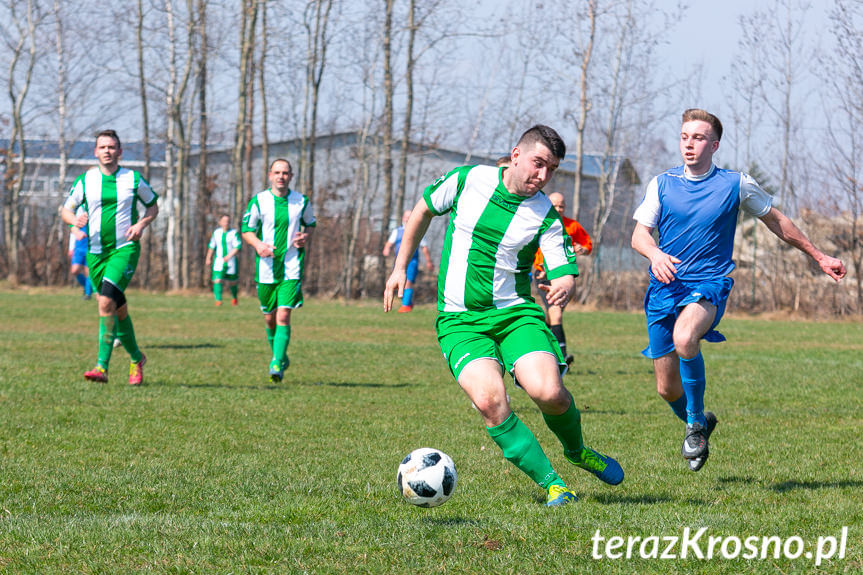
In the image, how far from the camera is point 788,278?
26062mm

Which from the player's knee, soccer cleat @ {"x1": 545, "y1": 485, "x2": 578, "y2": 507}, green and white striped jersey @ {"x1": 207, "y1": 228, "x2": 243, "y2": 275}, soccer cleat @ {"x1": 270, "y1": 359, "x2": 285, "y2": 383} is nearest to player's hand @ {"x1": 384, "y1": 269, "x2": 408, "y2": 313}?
soccer cleat @ {"x1": 545, "y1": 485, "x2": 578, "y2": 507}

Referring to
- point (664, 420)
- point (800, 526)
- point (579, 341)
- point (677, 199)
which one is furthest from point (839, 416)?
point (579, 341)

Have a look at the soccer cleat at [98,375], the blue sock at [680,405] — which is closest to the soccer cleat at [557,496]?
the blue sock at [680,405]

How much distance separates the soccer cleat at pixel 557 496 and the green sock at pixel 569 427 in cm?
30

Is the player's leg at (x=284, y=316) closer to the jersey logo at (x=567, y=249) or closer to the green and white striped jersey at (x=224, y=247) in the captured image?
the jersey logo at (x=567, y=249)

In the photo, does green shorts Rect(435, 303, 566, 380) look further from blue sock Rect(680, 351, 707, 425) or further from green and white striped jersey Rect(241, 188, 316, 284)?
green and white striped jersey Rect(241, 188, 316, 284)

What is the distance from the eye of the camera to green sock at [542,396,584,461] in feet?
16.8

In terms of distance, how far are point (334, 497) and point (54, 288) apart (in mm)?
26773

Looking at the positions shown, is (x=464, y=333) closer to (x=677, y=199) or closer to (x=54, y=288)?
(x=677, y=199)

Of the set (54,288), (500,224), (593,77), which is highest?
(593,77)

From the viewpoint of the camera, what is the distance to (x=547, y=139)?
5012 mm

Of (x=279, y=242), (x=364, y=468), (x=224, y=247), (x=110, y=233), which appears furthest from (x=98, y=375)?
(x=224, y=247)

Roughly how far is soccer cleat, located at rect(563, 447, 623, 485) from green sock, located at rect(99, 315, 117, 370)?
5.90 metres

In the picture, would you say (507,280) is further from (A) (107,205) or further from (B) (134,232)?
(A) (107,205)
